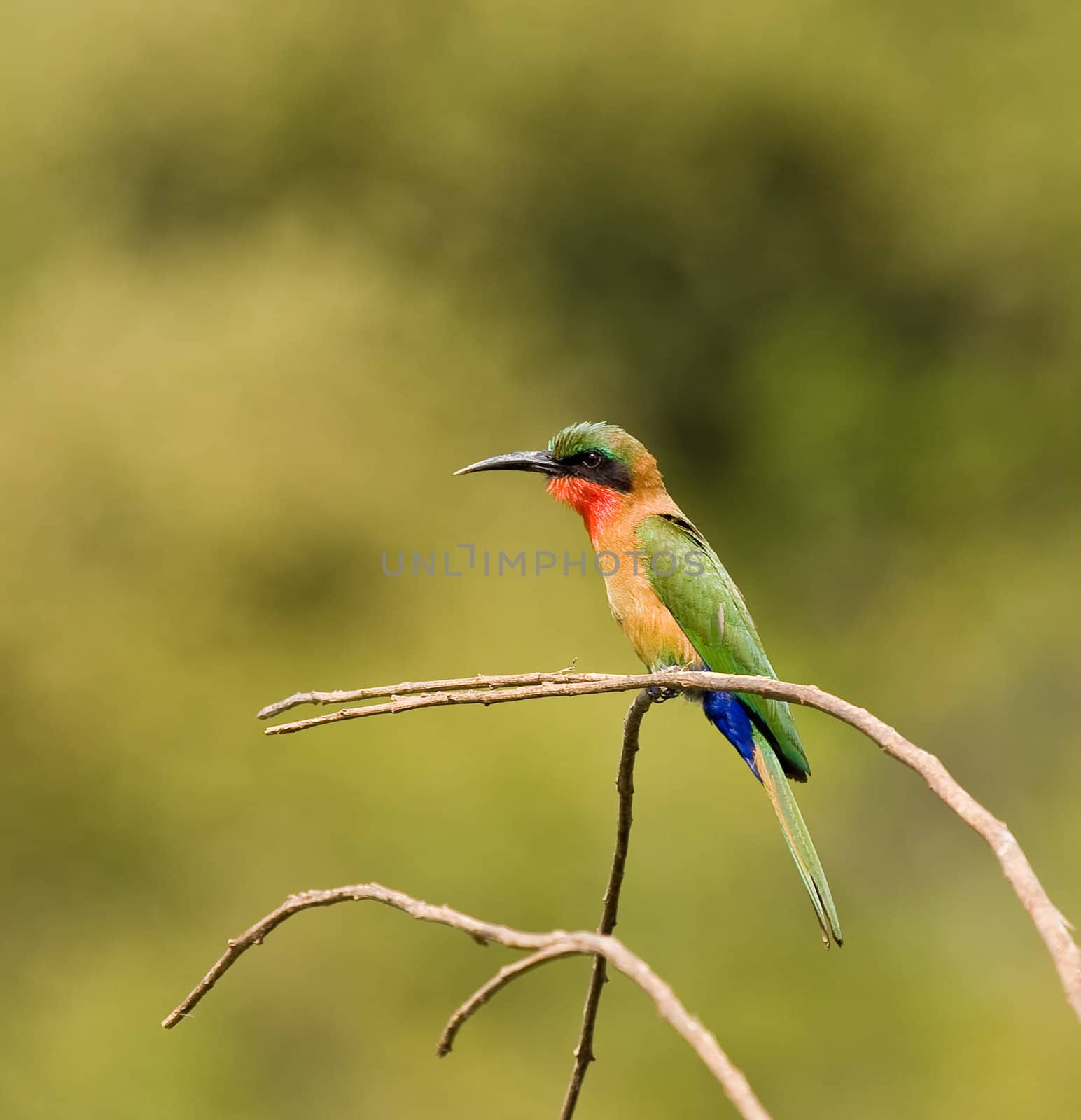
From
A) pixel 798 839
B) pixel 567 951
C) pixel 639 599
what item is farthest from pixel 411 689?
pixel 639 599

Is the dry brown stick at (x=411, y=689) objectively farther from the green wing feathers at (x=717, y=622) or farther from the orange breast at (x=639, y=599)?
the orange breast at (x=639, y=599)

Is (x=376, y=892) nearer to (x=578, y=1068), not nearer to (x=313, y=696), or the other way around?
(x=313, y=696)

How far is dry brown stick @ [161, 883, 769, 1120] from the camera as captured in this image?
84 centimetres

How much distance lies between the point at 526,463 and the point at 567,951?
78.0 inches

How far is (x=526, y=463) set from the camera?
9.48 feet

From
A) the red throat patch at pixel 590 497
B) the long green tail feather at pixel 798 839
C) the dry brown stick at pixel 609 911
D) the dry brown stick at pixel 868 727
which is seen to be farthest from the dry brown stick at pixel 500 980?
the red throat patch at pixel 590 497

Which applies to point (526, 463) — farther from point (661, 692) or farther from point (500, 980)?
point (500, 980)

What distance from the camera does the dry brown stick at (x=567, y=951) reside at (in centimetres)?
84

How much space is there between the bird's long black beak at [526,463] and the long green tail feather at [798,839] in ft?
2.57

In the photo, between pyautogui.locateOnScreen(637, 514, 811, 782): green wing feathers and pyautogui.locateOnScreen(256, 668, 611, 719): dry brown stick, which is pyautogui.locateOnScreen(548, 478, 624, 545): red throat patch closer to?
pyautogui.locateOnScreen(637, 514, 811, 782): green wing feathers

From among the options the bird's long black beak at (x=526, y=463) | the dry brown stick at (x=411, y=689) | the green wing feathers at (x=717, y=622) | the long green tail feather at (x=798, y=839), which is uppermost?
the dry brown stick at (x=411, y=689)

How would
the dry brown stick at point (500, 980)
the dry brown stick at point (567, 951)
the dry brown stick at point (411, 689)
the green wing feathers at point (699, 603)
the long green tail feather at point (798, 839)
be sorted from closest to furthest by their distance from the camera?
the dry brown stick at point (567, 951), the dry brown stick at point (500, 980), the dry brown stick at point (411, 689), the long green tail feather at point (798, 839), the green wing feathers at point (699, 603)

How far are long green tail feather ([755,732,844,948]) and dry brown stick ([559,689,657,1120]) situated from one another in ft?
1.75

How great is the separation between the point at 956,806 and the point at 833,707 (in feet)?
0.60
